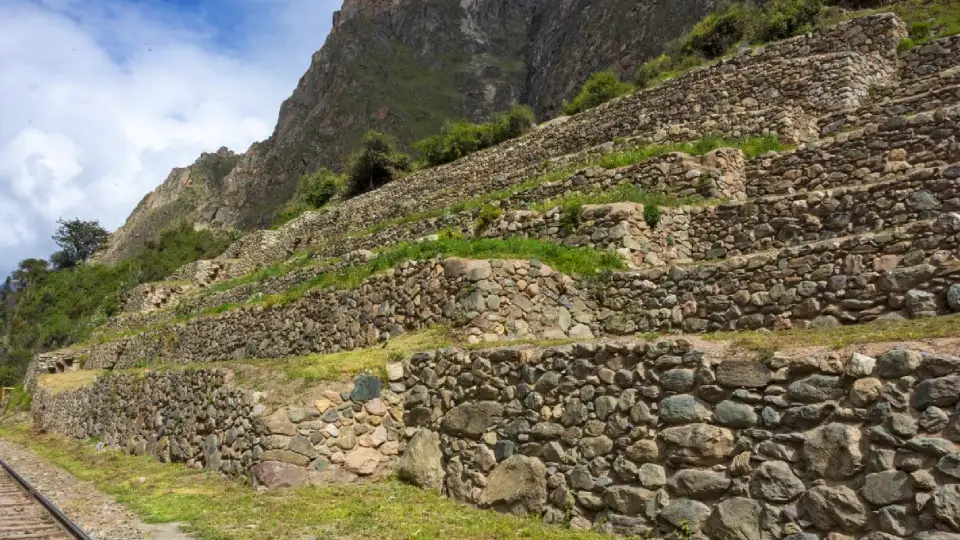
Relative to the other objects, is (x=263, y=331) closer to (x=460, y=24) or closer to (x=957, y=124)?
(x=957, y=124)

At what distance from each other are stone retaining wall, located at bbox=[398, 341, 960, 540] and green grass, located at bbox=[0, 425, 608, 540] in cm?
45

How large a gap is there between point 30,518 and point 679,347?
1000 centimetres

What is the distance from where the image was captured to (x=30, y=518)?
1004cm

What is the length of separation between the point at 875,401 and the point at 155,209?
13569 centimetres

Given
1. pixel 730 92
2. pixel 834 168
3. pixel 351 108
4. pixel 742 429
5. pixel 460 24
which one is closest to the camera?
pixel 742 429

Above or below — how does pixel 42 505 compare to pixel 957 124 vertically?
below

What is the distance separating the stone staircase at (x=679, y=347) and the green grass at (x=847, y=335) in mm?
226

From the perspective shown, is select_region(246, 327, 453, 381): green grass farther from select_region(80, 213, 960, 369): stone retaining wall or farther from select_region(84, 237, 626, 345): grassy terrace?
select_region(84, 237, 626, 345): grassy terrace

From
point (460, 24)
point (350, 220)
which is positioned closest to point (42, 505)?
point (350, 220)

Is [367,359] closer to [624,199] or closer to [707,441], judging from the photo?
[707,441]

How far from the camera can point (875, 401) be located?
16.7 feet

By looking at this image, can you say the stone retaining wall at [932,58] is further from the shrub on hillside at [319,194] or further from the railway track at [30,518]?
the shrub on hillside at [319,194]

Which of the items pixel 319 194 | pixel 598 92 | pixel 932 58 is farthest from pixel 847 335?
pixel 319 194

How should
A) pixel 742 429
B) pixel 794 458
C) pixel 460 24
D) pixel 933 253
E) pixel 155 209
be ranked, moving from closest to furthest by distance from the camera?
pixel 794 458 < pixel 742 429 < pixel 933 253 < pixel 460 24 < pixel 155 209
